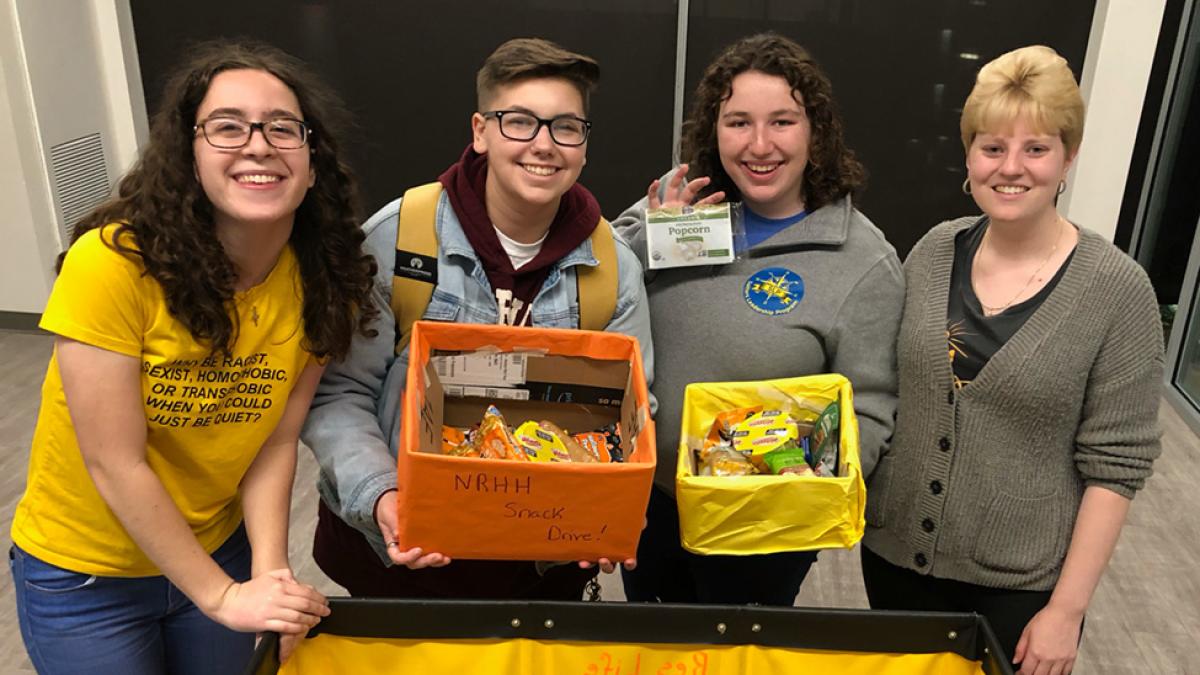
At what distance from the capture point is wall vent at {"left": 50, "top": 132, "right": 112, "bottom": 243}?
377 centimetres

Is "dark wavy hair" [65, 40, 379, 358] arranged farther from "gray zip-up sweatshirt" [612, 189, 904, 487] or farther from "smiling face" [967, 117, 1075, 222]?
"smiling face" [967, 117, 1075, 222]

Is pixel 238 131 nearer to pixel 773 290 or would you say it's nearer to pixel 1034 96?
pixel 773 290

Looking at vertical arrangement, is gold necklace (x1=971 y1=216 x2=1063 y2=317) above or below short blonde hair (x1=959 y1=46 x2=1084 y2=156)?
below

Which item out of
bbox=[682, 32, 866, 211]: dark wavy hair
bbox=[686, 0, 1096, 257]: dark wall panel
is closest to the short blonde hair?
bbox=[682, 32, 866, 211]: dark wavy hair

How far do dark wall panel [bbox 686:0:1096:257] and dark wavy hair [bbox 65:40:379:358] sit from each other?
2.75 m

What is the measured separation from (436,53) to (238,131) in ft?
9.39

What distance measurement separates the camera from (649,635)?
4.17 feet

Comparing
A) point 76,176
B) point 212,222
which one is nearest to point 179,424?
point 212,222

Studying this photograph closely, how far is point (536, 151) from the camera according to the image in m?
1.33

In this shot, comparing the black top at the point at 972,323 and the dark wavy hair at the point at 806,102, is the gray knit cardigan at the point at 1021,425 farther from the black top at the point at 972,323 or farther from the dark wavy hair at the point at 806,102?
the dark wavy hair at the point at 806,102

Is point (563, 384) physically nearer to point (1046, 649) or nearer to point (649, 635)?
point (649, 635)

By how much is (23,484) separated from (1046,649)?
2.95 meters

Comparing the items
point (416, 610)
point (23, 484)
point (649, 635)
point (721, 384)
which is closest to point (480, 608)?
point (416, 610)

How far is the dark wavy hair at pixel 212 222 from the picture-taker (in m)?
1.12
